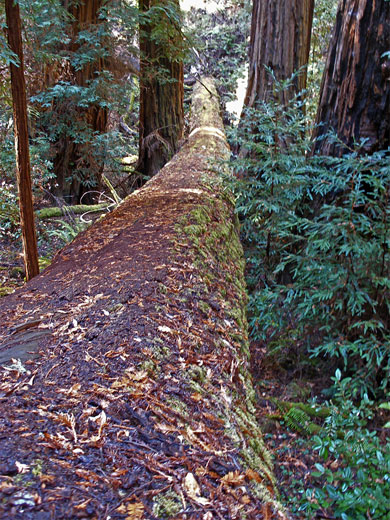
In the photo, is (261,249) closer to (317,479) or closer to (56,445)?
(317,479)

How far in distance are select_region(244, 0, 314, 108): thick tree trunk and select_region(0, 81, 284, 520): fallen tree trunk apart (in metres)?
3.08

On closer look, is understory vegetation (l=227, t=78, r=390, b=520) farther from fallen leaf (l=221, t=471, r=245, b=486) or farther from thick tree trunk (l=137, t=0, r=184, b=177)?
thick tree trunk (l=137, t=0, r=184, b=177)

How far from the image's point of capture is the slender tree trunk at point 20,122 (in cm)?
424

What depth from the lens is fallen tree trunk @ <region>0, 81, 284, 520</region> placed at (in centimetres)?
136

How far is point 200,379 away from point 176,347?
248mm

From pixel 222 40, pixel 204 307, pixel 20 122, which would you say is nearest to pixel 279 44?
pixel 20 122

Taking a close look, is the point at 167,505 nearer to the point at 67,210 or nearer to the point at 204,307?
the point at 204,307

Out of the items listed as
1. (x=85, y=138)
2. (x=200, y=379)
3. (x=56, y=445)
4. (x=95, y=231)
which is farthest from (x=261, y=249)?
(x=85, y=138)

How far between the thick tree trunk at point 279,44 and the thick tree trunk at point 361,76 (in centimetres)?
200

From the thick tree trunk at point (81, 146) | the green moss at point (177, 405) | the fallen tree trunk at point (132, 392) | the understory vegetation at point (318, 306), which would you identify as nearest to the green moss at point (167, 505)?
the fallen tree trunk at point (132, 392)

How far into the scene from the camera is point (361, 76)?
11.6 ft

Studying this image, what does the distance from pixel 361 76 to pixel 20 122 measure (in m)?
3.32

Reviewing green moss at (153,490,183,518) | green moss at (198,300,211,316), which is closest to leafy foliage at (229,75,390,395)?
green moss at (198,300,211,316)

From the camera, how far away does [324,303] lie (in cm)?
343
